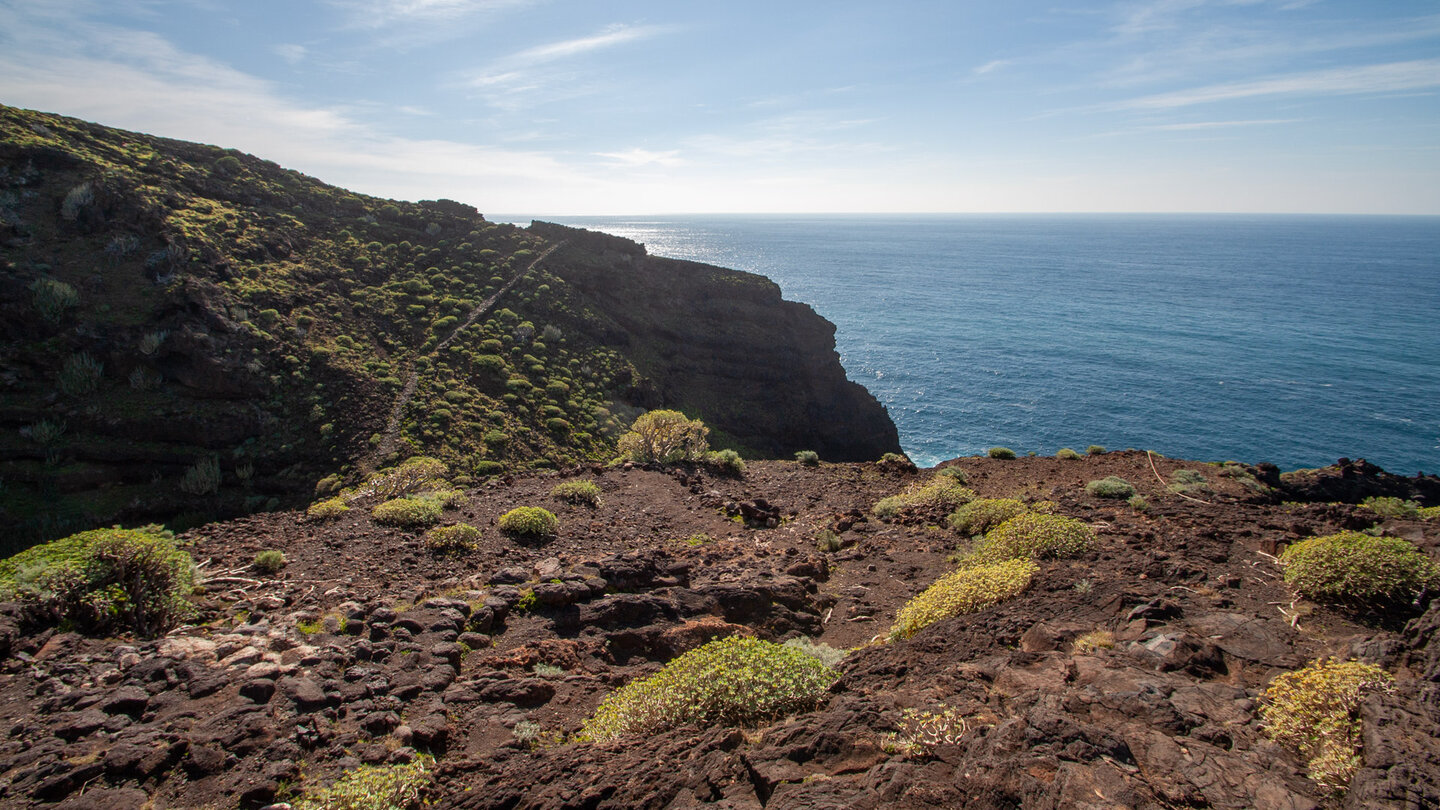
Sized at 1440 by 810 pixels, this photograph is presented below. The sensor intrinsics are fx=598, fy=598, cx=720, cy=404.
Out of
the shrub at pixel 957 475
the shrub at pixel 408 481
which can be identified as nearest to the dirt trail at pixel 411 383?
the shrub at pixel 408 481

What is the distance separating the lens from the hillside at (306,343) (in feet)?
87.6

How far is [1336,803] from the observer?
432 cm

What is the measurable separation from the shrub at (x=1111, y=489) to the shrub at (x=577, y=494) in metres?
16.4

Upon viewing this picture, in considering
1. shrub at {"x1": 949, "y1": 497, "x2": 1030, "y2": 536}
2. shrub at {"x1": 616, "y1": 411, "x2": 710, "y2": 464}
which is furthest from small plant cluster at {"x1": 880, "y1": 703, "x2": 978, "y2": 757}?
shrub at {"x1": 616, "y1": 411, "x2": 710, "y2": 464}

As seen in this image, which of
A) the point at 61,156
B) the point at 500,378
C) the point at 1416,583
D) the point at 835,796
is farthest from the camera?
the point at 500,378

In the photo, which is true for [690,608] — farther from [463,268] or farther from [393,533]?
[463,268]

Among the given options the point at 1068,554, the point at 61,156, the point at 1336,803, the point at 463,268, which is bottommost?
the point at 1068,554

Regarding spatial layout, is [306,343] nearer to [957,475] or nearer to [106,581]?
[106,581]

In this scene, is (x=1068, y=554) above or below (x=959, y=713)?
below

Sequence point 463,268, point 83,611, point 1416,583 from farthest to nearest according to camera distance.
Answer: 1. point 463,268
2. point 83,611
3. point 1416,583

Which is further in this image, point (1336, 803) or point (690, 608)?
point (690, 608)

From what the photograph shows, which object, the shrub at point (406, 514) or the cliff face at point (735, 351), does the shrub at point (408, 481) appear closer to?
the shrub at point (406, 514)

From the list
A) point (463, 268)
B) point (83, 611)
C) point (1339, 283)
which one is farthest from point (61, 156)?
point (1339, 283)

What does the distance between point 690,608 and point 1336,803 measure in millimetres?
9045
